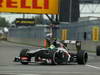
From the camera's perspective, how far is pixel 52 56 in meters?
19.2

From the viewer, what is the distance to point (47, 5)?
3144cm

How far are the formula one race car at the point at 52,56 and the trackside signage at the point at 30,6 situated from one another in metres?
11.2

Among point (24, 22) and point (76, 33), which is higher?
point (76, 33)

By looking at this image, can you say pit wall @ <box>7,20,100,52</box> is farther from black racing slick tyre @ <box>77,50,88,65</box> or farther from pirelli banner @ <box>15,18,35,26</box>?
pirelli banner @ <box>15,18,35,26</box>

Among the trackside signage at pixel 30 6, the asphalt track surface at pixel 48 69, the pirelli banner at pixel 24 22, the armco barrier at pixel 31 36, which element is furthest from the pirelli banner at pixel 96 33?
the pirelli banner at pixel 24 22

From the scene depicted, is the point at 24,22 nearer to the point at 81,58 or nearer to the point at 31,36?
the point at 31,36

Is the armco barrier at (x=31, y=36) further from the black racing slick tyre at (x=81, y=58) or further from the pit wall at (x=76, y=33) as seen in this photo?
the black racing slick tyre at (x=81, y=58)

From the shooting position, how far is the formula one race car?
63.4 feet

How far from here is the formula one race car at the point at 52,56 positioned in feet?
63.4

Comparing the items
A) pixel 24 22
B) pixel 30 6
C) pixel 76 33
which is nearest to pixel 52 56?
pixel 30 6

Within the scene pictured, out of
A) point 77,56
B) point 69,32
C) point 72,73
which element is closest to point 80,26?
point 69,32

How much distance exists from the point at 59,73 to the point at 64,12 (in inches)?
777

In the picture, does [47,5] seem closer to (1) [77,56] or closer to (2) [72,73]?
(1) [77,56]

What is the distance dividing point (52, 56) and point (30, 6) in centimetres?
1276
